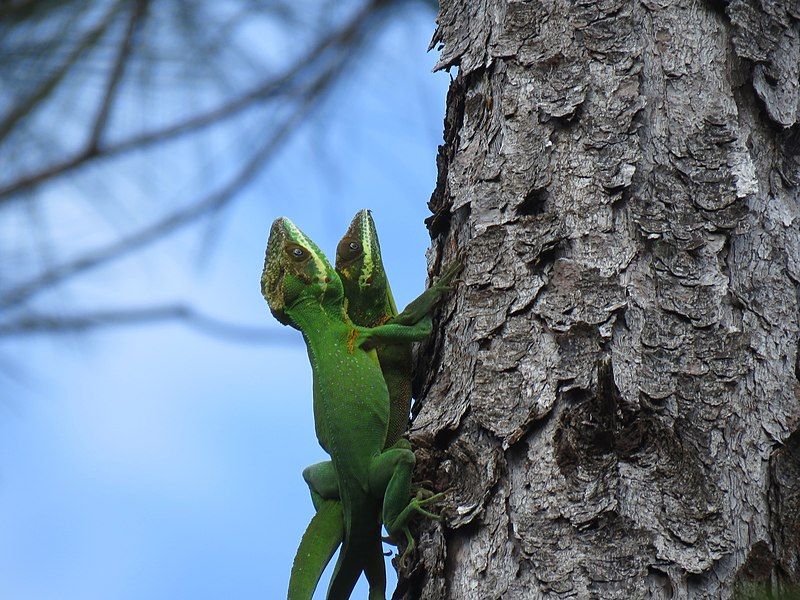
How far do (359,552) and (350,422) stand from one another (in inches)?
15.4

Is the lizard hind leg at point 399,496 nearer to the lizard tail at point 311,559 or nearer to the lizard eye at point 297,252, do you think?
the lizard tail at point 311,559

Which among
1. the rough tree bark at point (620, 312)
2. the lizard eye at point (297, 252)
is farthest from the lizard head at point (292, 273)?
the rough tree bark at point (620, 312)

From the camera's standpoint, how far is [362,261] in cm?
335

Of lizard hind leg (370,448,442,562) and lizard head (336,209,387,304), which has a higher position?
lizard head (336,209,387,304)

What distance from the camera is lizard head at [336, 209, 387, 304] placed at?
3.35m

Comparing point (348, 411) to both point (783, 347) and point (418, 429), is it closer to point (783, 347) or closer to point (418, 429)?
point (418, 429)

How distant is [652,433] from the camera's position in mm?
2059

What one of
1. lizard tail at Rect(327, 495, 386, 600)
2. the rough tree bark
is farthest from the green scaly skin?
the rough tree bark

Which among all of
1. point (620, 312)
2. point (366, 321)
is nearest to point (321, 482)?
point (366, 321)

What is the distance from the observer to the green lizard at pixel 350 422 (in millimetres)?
2582

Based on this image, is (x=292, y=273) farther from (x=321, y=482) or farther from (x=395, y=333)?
(x=321, y=482)

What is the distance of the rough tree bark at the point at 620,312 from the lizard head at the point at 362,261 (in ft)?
2.18

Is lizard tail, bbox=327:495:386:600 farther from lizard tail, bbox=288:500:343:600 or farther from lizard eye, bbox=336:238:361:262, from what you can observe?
lizard eye, bbox=336:238:361:262

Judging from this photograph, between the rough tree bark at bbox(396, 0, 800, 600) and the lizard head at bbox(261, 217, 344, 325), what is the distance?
78 cm
